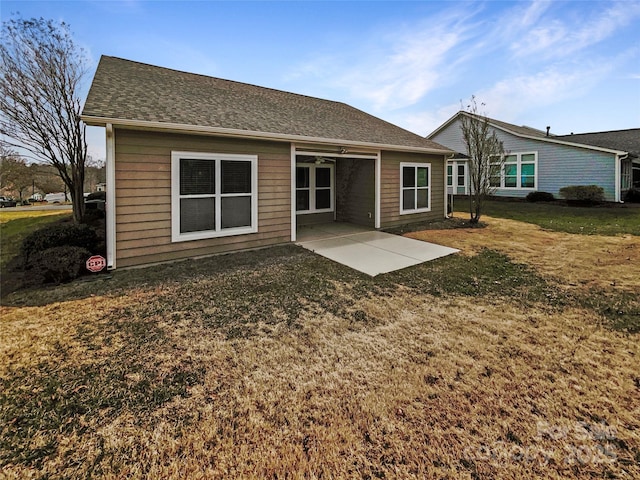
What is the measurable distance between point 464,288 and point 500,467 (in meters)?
3.45

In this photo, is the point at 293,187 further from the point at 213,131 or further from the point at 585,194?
the point at 585,194

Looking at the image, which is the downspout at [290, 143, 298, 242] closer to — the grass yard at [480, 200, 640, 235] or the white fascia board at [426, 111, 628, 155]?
the grass yard at [480, 200, 640, 235]

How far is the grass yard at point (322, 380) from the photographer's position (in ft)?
6.42

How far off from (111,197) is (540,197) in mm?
20021

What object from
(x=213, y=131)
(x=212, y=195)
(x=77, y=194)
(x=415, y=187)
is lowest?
(x=212, y=195)

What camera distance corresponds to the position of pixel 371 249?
7590 millimetres

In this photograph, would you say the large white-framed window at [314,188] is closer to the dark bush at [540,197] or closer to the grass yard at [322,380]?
the grass yard at [322,380]

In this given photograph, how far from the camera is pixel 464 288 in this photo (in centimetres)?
504

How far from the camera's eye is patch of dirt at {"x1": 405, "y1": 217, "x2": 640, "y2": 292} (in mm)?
5430

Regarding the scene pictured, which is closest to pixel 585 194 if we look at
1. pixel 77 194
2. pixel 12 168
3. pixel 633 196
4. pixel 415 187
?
pixel 633 196

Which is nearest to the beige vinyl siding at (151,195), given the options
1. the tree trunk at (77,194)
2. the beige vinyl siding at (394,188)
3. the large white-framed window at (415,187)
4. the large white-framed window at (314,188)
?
the large white-framed window at (314,188)

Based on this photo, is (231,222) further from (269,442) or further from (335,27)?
(335,27)

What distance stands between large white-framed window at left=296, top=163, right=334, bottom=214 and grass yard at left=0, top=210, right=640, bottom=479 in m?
6.21

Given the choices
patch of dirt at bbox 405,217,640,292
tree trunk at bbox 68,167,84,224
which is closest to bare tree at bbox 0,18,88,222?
tree trunk at bbox 68,167,84,224
